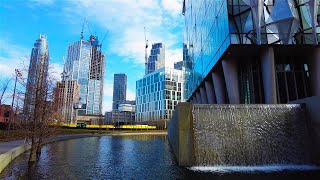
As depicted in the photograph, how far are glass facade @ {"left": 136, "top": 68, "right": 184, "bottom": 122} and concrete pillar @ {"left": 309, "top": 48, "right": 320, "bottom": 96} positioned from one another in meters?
130

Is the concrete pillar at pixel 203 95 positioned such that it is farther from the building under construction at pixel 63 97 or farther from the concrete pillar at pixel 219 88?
the building under construction at pixel 63 97

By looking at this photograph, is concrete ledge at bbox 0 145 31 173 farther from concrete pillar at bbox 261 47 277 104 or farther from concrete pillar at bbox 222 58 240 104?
concrete pillar at bbox 261 47 277 104

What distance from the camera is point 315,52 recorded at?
27812 mm

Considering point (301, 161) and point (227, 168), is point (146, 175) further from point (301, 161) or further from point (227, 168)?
point (301, 161)

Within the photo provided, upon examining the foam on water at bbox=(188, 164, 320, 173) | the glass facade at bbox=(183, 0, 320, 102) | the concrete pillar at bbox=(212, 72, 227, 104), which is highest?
the glass facade at bbox=(183, 0, 320, 102)

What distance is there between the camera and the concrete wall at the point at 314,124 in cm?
1480

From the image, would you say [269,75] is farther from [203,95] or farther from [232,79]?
[203,95]

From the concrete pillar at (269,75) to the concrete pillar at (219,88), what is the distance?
28.0 feet

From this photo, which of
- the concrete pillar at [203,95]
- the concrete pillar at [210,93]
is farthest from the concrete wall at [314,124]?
the concrete pillar at [203,95]

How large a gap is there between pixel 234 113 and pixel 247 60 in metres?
17.3

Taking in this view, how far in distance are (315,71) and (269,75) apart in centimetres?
518

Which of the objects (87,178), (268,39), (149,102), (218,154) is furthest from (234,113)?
(149,102)

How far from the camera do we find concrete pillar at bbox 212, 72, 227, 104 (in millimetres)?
35469

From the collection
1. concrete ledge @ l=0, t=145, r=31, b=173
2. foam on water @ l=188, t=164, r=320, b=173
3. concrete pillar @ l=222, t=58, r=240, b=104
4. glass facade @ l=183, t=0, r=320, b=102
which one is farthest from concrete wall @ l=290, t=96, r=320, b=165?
concrete ledge @ l=0, t=145, r=31, b=173
